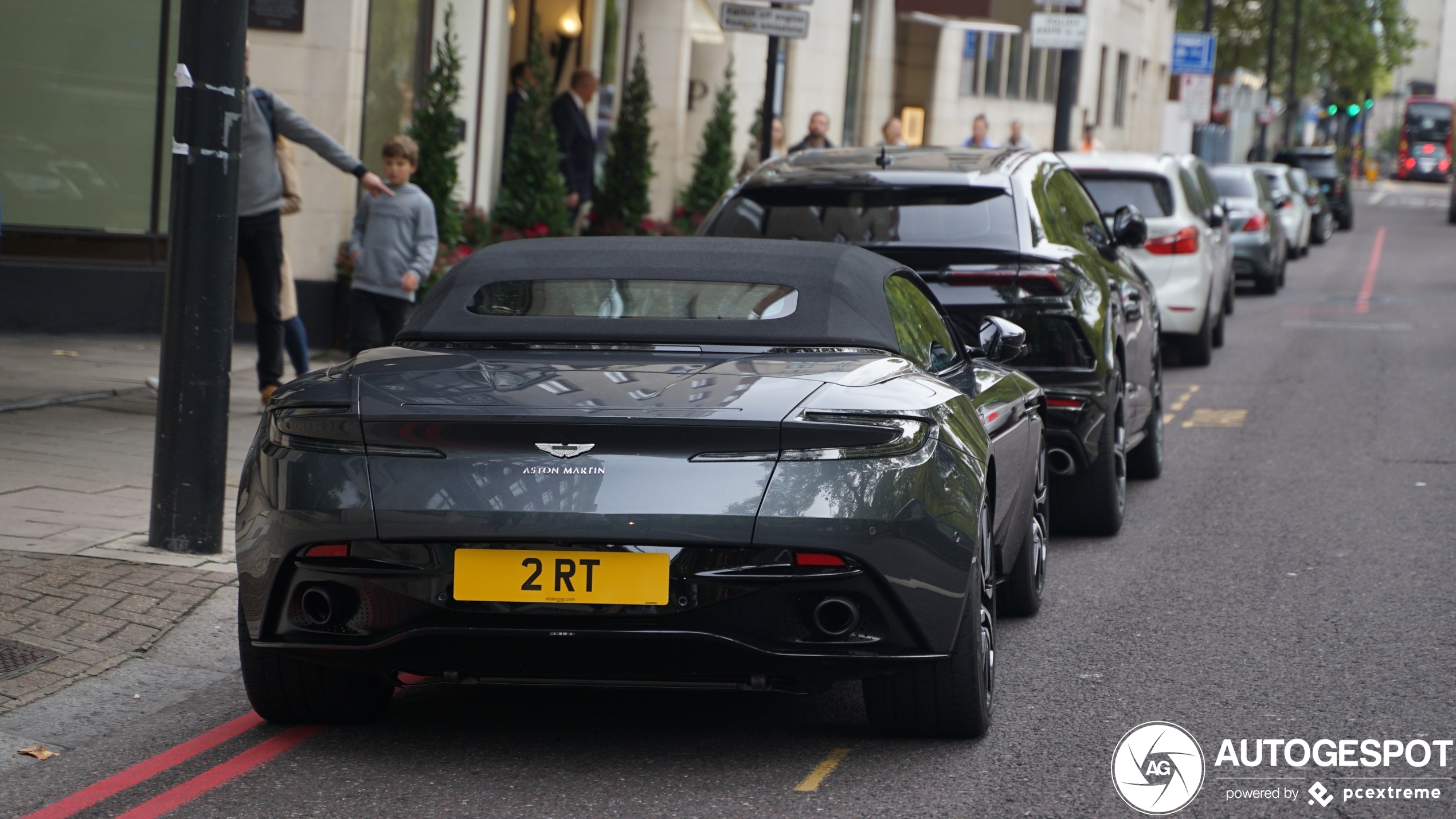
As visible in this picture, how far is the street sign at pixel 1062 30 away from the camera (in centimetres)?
1905

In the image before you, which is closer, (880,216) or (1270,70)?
(880,216)

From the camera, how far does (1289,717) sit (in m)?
5.12

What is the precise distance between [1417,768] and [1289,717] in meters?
0.49

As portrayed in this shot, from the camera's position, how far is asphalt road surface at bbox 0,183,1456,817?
4371mm

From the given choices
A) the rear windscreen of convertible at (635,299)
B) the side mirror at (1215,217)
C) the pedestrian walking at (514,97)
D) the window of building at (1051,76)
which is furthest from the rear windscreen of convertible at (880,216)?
the window of building at (1051,76)

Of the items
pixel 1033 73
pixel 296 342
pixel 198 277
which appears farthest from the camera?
pixel 1033 73

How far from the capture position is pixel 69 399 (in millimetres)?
10031

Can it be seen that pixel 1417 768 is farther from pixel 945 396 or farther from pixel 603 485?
pixel 603 485

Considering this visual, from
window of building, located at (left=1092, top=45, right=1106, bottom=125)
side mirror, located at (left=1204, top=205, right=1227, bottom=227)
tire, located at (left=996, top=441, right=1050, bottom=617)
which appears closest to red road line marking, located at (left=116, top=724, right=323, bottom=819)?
tire, located at (left=996, top=441, right=1050, bottom=617)

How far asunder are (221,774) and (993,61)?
119 ft

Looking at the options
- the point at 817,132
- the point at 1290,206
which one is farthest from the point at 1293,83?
the point at 817,132

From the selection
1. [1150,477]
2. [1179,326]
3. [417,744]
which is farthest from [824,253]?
[1179,326]

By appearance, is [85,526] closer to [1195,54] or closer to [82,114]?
[82,114]

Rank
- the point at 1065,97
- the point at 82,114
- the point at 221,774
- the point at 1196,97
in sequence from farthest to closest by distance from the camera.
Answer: the point at 1196,97, the point at 1065,97, the point at 82,114, the point at 221,774
